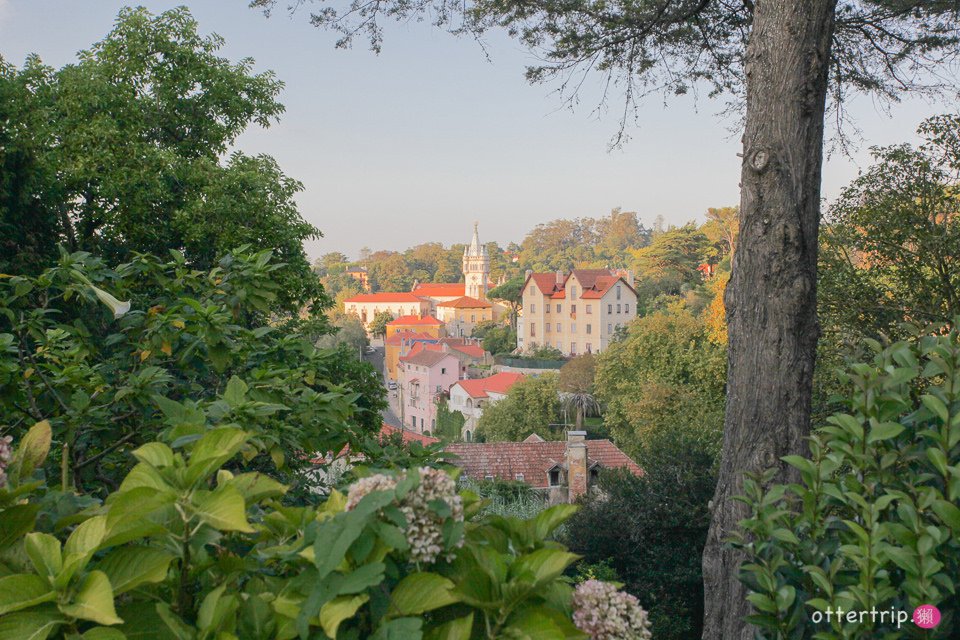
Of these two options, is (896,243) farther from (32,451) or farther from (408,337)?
(408,337)

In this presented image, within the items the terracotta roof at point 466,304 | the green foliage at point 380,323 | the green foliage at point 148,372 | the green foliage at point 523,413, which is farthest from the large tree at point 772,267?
the terracotta roof at point 466,304

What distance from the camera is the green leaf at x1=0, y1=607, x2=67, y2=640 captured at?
0.81 metres

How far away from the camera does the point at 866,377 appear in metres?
1.25

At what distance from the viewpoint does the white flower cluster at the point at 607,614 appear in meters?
0.96

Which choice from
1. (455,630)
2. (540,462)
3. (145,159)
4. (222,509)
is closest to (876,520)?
(455,630)

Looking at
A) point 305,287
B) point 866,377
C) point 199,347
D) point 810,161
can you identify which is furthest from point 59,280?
point 305,287

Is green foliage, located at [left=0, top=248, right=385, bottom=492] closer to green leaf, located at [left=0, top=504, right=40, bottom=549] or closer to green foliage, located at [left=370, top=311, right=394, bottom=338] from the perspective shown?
green leaf, located at [left=0, top=504, right=40, bottom=549]

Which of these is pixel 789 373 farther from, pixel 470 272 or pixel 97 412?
pixel 470 272

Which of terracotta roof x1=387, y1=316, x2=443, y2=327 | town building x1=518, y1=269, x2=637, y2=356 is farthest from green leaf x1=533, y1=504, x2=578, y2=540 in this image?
terracotta roof x1=387, y1=316, x2=443, y2=327

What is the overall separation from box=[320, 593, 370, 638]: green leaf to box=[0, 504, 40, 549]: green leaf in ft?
1.27

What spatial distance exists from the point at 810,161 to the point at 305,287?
8.61m

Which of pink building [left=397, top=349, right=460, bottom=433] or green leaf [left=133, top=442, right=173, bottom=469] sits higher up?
green leaf [left=133, top=442, right=173, bottom=469]

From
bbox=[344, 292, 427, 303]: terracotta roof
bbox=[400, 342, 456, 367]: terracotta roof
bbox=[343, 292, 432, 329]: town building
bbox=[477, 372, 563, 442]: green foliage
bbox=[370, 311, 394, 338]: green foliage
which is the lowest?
bbox=[477, 372, 563, 442]: green foliage

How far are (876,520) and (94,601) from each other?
3.51 ft
